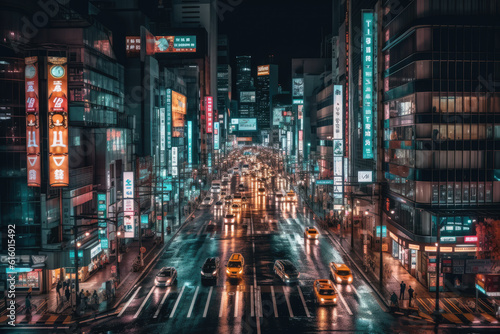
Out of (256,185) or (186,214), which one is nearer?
(186,214)

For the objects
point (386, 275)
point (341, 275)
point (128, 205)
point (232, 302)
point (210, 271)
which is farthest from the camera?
point (128, 205)

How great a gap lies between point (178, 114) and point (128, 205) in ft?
163

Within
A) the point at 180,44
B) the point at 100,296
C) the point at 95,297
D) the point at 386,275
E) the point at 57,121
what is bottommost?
the point at 386,275

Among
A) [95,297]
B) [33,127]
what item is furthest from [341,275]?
[33,127]

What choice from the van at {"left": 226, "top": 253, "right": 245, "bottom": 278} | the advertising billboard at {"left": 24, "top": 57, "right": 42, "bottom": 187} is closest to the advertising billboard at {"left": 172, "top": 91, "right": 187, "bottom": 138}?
the advertising billboard at {"left": 24, "top": 57, "right": 42, "bottom": 187}

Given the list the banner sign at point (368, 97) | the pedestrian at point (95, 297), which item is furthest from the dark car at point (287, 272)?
the banner sign at point (368, 97)

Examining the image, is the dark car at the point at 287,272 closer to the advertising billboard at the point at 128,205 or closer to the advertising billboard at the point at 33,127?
the advertising billboard at the point at 128,205

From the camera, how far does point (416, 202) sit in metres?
44.4

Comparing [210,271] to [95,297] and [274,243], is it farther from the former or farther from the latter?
[274,243]

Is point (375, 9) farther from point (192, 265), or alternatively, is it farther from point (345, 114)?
point (192, 265)

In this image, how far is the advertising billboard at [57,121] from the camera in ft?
138

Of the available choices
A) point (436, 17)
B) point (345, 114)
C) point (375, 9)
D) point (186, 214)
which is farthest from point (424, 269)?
point (186, 214)

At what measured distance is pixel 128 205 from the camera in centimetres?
5250

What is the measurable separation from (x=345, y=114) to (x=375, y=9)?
23.3m
